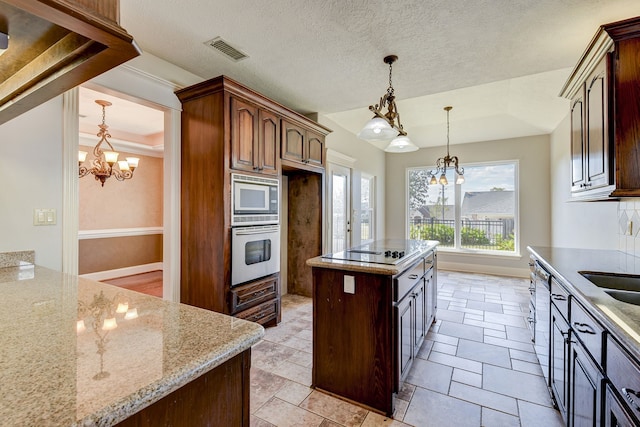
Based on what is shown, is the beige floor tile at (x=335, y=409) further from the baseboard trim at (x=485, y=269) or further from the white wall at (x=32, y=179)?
the baseboard trim at (x=485, y=269)

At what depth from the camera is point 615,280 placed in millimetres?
1832

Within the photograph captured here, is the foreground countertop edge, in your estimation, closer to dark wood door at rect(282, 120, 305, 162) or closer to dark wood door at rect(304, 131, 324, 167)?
dark wood door at rect(282, 120, 305, 162)

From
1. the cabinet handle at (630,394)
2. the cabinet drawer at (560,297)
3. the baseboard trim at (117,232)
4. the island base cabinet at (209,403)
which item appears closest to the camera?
the island base cabinet at (209,403)

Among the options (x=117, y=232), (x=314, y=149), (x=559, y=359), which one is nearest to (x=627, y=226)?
(x=559, y=359)

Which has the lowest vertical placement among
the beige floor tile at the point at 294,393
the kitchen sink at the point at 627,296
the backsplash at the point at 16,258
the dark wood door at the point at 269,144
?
the beige floor tile at the point at 294,393

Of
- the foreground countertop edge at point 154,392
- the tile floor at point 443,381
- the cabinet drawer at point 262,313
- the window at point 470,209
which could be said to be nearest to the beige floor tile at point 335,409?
the tile floor at point 443,381

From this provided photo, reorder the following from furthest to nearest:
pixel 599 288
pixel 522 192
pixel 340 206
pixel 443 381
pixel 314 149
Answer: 1. pixel 522 192
2. pixel 340 206
3. pixel 314 149
4. pixel 443 381
5. pixel 599 288

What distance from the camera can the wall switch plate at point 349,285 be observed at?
2.03 meters

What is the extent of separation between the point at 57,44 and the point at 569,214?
560cm

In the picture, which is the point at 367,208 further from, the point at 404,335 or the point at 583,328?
the point at 583,328

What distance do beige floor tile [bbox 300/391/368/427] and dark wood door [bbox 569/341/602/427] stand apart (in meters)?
1.14

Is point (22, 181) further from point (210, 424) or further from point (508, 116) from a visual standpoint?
point (508, 116)

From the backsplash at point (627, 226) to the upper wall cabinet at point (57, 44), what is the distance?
3273 millimetres

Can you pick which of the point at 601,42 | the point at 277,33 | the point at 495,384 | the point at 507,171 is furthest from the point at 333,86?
the point at 507,171
